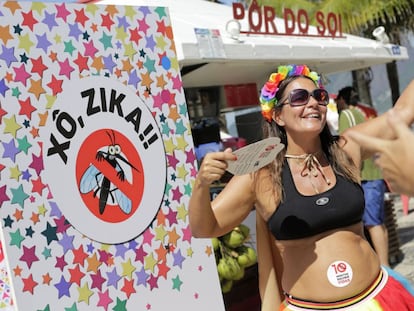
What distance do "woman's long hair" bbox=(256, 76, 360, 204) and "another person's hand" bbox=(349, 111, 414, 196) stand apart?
37.6 inches

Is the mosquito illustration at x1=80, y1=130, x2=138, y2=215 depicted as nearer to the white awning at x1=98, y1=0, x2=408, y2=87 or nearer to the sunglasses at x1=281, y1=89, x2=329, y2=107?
the sunglasses at x1=281, y1=89, x2=329, y2=107

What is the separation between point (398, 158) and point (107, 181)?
1.89 m

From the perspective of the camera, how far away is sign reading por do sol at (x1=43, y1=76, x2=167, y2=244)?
292 cm

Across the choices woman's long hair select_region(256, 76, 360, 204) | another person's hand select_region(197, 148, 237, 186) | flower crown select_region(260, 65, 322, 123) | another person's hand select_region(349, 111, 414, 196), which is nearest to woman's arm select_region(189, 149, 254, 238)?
another person's hand select_region(197, 148, 237, 186)

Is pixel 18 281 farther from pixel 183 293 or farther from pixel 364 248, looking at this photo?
pixel 364 248

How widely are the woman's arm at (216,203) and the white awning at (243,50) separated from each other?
2.86 m

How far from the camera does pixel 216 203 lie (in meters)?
2.43

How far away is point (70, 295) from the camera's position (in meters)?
2.87

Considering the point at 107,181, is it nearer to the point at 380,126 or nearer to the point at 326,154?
the point at 326,154

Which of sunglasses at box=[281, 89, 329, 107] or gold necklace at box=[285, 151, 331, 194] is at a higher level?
sunglasses at box=[281, 89, 329, 107]

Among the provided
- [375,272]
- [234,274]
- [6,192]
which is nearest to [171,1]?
[234,274]

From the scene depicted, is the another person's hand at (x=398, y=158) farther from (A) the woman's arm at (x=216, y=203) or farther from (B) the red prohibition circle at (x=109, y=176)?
(B) the red prohibition circle at (x=109, y=176)

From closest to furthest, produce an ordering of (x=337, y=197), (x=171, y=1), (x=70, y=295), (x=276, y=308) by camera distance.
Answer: (x=337, y=197), (x=276, y=308), (x=70, y=295), (x=171, y=1)

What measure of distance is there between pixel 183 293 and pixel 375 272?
4.07 feet
